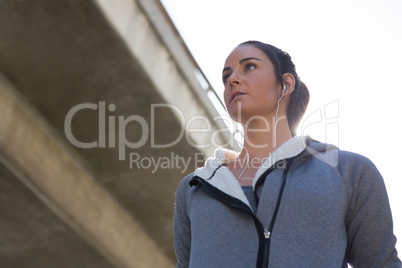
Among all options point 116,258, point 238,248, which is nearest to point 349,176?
point 238,248

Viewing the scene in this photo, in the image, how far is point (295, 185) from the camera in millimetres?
2148

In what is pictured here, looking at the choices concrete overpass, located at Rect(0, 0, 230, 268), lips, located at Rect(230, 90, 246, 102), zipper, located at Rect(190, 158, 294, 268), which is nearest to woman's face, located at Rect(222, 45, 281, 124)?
lips, located at Rect(230, 90, 246, 102)

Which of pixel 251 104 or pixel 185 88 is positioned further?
pixel 185 88

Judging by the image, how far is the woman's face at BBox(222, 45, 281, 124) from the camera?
8.32 feet

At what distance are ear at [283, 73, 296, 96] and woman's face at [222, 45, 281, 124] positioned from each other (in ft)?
0.15

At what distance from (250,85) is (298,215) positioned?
0.72 metres

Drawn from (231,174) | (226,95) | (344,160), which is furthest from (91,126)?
(344,160)

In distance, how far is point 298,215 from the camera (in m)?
2.06

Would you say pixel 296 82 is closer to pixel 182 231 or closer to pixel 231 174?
pixel 231 174

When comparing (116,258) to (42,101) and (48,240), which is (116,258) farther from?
(42,101)

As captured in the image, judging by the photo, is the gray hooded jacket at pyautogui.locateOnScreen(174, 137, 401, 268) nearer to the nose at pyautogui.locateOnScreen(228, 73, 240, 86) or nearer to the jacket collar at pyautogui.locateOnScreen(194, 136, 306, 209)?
the jacket collar at pyautogui.locateOnScreen(194, 136, 306, 209)

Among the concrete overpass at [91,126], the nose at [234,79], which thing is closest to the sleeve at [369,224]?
the nose at [234,79]

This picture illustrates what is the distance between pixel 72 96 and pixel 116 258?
3368 mm

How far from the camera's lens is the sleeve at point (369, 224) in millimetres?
2121
